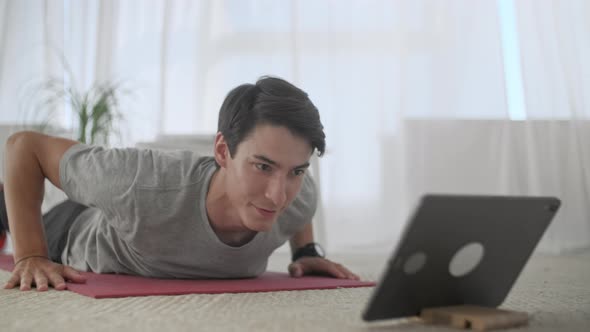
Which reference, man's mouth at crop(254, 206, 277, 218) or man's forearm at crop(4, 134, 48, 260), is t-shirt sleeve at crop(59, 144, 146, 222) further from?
man's mouth at crop(254, 206, 277, 218)

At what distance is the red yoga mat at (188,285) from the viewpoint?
4.19 ft

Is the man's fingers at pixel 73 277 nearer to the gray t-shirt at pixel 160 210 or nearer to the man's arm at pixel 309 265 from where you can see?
the gray t-shirt at pixel 160 210

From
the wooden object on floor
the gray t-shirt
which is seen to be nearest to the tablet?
the wooden object on floor

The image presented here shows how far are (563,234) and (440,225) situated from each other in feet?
A: 8.12

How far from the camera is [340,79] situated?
10.6ft

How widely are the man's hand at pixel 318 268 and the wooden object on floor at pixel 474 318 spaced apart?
2.22ft

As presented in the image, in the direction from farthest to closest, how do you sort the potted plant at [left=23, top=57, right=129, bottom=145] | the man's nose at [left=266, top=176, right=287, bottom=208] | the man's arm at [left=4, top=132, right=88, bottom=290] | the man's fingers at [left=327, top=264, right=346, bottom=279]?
the potted plant at [left=23, top=57, right=129, bottom=145] → the man's fingers at [left=327, top=264, right=346, bottom=279] → the man's arm at [left=4, top=132, right=88, bottom=290] → the man's nose at [left=266, top=176, right=287, bottom=208]

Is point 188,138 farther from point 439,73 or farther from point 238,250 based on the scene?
point 439,73

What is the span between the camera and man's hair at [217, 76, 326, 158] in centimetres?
129

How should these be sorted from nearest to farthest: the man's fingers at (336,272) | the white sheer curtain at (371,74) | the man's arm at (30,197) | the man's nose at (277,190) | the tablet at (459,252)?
the tablet at (459,252), the man's nose at (277,190), the man's arm at (30,197), the man's fingers at (336,272), the white sheer curtain at (371,74)

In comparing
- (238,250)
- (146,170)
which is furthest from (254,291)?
(146,170)

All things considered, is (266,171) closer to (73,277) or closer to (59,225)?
(73,277)

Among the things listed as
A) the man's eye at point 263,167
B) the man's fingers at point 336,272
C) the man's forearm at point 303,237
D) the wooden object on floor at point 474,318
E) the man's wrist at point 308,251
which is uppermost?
the man's eye at point 263,167

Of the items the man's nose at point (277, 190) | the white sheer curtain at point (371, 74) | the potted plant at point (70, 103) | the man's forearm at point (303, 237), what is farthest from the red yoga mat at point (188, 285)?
the white sheer curtain at point (371, 74)
